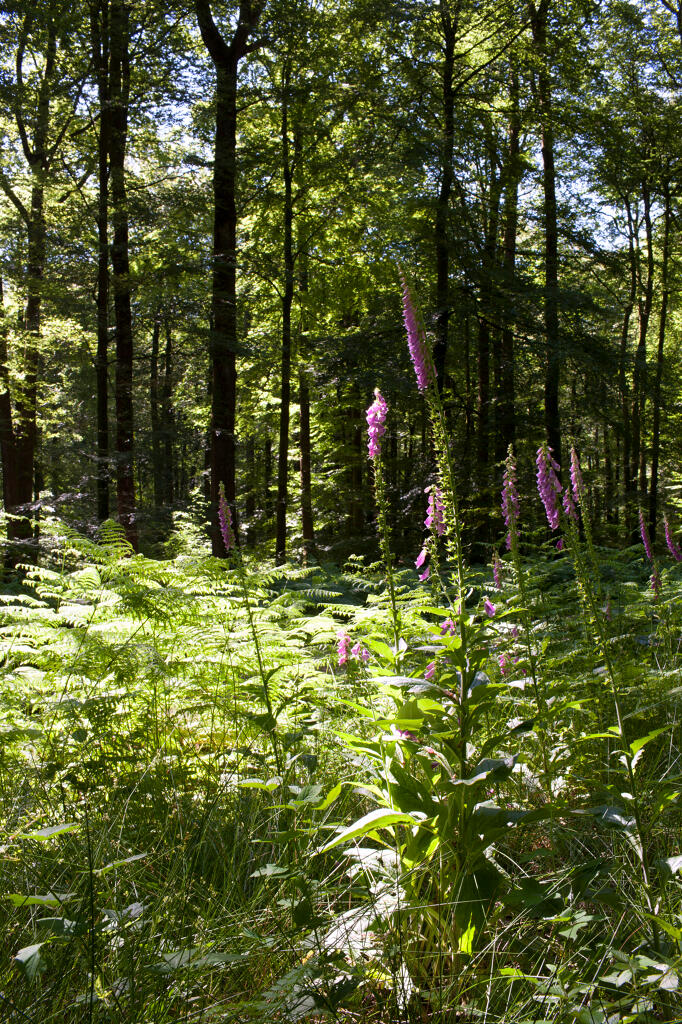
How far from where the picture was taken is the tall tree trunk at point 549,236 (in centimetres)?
1038

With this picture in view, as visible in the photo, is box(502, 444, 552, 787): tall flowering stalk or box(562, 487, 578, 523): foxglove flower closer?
box(502, 444, 552, 787): tall flowering stalk

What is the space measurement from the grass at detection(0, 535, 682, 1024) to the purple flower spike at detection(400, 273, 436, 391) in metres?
0.80

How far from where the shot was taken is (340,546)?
538 inches

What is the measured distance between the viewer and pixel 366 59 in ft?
35.9

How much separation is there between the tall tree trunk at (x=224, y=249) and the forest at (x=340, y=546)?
0.06 meters

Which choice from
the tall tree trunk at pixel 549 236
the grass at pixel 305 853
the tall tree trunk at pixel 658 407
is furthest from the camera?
the tall tree trunk at pixel 658 407

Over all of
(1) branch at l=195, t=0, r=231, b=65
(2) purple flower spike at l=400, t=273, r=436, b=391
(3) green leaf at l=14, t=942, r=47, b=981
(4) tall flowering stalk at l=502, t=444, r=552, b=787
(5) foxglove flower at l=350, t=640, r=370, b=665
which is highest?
(1) branch at l=195, t=0, r=231, b=65

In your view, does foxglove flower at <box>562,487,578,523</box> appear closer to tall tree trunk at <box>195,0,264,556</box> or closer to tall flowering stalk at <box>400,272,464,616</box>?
tall flowering stalk at <box>400,272,464,616</box>

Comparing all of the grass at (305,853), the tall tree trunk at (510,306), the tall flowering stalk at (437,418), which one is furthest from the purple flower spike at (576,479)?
the tall tree trunk at (510,306)

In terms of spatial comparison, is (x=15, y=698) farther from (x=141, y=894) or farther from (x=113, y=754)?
(x=141, y=894)

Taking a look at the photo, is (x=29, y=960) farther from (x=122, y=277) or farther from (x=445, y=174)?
(x=445, y=174)

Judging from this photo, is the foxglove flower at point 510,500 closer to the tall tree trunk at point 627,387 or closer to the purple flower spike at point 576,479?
the purple flower spike at point 576,479

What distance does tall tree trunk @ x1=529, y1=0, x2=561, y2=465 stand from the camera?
34.0ft

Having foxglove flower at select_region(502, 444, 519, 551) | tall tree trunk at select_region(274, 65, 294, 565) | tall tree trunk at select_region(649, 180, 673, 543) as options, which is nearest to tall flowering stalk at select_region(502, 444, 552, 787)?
foxglove flower at select_region(502, 444, 519, 551)
